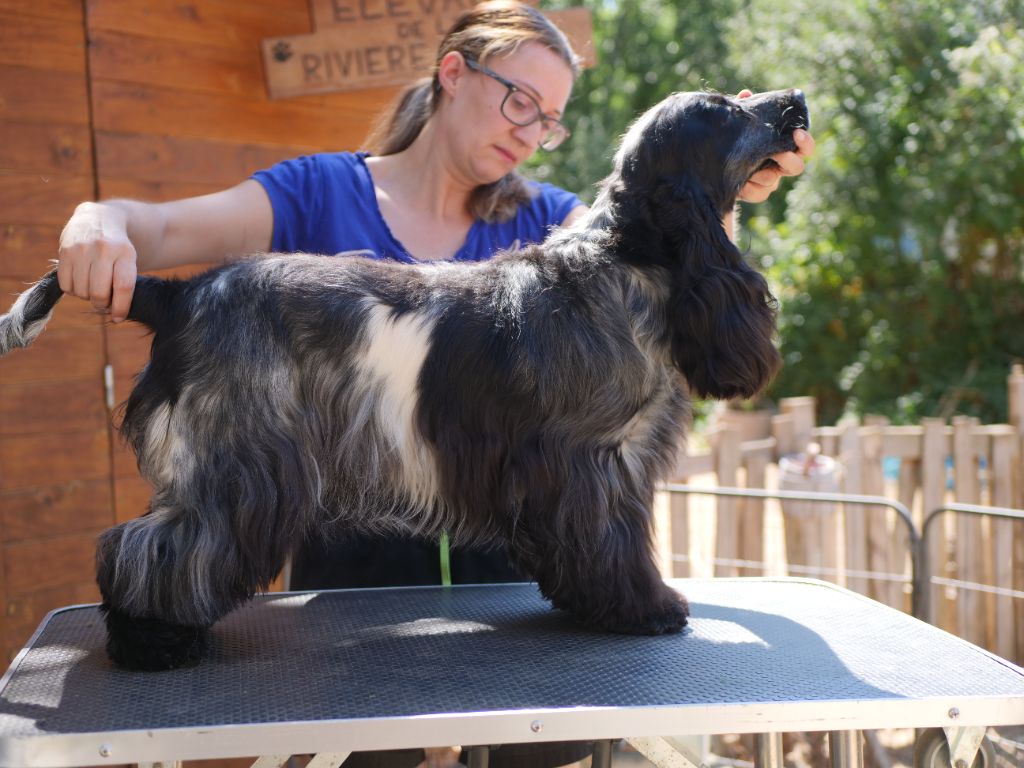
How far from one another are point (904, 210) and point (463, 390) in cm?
1024

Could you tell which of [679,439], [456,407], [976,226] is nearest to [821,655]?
[679,439]

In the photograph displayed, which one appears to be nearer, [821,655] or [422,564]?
[821,655]

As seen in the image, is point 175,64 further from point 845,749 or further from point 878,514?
point 878,514

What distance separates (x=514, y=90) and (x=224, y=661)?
1372 millimetres

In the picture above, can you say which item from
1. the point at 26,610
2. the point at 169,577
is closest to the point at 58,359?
the point at 26,610

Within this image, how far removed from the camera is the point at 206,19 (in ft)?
13.2

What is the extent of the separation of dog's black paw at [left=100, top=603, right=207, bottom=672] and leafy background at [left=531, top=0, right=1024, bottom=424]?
9237 mm

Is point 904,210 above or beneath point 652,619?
above

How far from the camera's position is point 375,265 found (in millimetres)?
2008

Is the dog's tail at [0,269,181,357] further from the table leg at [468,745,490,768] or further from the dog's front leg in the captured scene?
the table leg at [468,745,490,768]

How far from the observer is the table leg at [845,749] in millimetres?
1908

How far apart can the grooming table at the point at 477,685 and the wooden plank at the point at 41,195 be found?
1.80 meters

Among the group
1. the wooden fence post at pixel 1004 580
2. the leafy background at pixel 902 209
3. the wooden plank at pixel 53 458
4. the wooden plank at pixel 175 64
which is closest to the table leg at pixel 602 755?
the wooden plank at pixel 53 458

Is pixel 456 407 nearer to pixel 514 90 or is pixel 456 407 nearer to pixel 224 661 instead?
pixel 224 661
